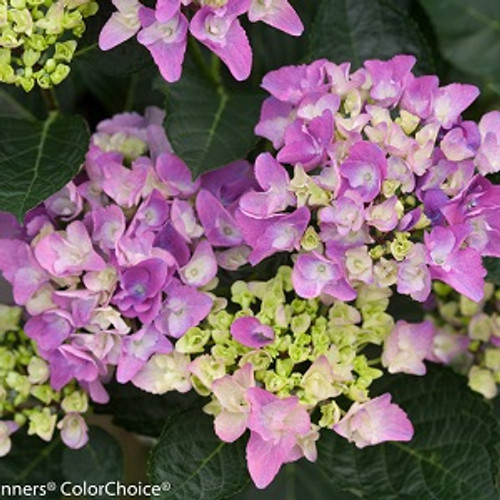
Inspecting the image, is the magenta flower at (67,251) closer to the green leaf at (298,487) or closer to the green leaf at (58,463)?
the green leaf at (58,463)

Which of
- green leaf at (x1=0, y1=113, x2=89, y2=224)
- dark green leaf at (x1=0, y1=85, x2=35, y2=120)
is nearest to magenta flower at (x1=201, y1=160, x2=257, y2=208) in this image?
green leaf at (x1=0, y1=113, x2=89, y2=224)

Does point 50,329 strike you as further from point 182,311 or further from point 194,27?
point 194,27

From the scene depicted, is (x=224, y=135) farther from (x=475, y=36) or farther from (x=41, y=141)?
(x=475, y=36)

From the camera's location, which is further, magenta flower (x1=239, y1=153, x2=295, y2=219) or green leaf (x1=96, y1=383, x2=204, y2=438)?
green leaf (x1=96, y1=383, x2=204, y2=438)

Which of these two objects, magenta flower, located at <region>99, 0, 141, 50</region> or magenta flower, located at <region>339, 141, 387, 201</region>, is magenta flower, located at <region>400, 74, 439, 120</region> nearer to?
magenta flower, located at <region>339, 141, 387, 201</region>

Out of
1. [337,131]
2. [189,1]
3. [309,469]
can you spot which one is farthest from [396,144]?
[309,469]

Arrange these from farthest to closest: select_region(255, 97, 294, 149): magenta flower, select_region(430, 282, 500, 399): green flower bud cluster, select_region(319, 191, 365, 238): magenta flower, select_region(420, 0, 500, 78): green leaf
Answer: select_region(420, 0, 500, 78): green leaf < select_region(430, 282, 500, 399): green flower bud cluster < select_region(255, 97, 294, 149): magenta flower < select_region(319, 191, 365, 238): magenta flower

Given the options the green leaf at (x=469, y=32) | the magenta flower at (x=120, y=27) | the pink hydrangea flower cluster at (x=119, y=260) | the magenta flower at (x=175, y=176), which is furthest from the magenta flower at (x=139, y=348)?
the green leaf at (x=469, y=32)
